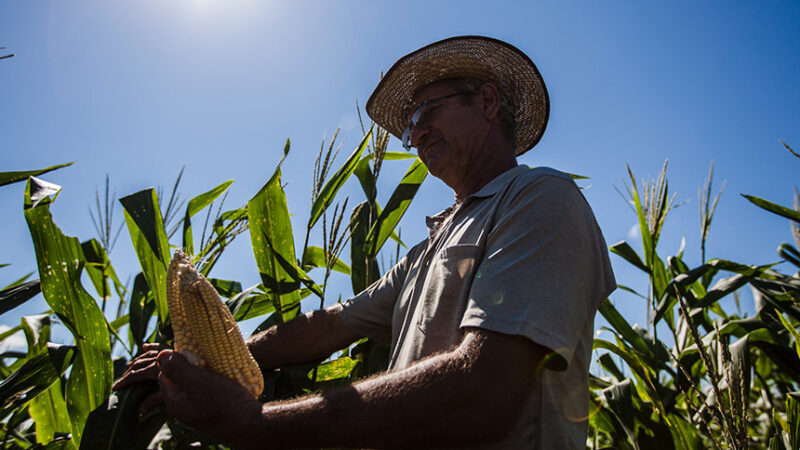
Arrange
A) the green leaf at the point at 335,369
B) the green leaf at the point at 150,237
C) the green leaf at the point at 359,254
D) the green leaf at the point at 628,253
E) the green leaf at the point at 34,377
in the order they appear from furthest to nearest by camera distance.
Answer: the green leaf at the point at 628,253 → the green leaf at the point at 359,254 → the green leaf at the point at 335,369 → the green leaf at the point at 150,237 → the green leaf at the point at 34,377

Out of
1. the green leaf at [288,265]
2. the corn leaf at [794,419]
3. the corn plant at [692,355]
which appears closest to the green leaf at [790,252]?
the corn plant at [692,355]

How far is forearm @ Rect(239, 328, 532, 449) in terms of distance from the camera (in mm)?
1055

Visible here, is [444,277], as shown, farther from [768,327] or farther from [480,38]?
[768,327]

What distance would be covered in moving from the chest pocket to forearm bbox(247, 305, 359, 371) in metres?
0.54

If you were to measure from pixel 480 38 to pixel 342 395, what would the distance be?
1.69 meters

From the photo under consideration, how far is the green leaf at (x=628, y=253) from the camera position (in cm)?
275

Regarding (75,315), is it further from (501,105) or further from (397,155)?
(501,105)

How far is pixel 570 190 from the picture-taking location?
136 cm

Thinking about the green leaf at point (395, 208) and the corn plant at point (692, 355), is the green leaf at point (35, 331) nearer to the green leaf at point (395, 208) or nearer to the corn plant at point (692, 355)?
the green leaf at point (395, 208)

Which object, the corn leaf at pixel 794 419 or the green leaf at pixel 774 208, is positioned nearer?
the corn leaf at pixel 794 419

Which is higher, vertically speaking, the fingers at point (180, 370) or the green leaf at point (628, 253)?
the green leaf at point (628, 253)

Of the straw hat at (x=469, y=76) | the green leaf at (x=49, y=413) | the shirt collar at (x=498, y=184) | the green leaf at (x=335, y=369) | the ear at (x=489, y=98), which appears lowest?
the green leaf at (x=49, y=413)

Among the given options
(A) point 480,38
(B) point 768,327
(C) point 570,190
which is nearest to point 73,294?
(C) point 570,190

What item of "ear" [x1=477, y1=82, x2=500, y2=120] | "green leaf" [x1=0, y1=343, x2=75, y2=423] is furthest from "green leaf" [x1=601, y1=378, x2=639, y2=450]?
"green leaf" [x1=0, y1=343, x2=75, y2=423]
